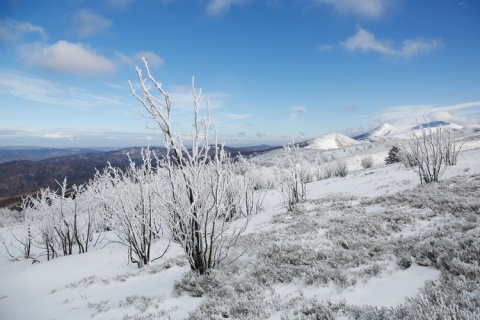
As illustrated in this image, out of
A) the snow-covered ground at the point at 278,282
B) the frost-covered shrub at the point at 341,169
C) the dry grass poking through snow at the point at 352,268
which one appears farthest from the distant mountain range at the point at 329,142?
the snow-covered ground at the point at 278,282

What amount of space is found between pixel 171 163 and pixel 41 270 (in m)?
8.45

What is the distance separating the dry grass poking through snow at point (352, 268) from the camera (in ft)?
10.6

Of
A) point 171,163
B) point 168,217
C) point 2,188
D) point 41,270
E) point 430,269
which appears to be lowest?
point 2,188

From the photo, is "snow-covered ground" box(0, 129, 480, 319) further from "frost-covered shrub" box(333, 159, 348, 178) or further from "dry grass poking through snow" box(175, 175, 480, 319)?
"frost-covered shrub" box(333, 159, 348, 178)

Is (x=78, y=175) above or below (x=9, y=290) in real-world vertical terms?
below

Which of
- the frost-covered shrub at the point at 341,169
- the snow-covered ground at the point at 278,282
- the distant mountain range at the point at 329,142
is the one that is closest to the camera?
the snow-covered ground at the point at 278,282

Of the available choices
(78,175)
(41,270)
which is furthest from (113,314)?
(78,175)

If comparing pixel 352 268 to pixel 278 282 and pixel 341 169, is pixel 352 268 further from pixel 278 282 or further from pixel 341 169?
pixel 341 169

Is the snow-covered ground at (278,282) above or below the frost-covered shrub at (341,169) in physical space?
above

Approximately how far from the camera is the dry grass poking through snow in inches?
128

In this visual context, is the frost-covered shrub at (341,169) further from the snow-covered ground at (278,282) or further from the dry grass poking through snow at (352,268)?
the dry grass poking through snow at (352,268)

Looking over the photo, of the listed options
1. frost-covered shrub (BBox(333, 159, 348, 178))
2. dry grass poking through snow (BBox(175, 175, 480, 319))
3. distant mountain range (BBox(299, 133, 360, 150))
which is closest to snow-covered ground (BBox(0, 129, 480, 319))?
dry grass poking through snow (BBox(175, 175, 480, 319))

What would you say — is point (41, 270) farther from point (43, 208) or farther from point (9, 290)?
point (43, 208)

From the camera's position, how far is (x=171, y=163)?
17.9 ft
